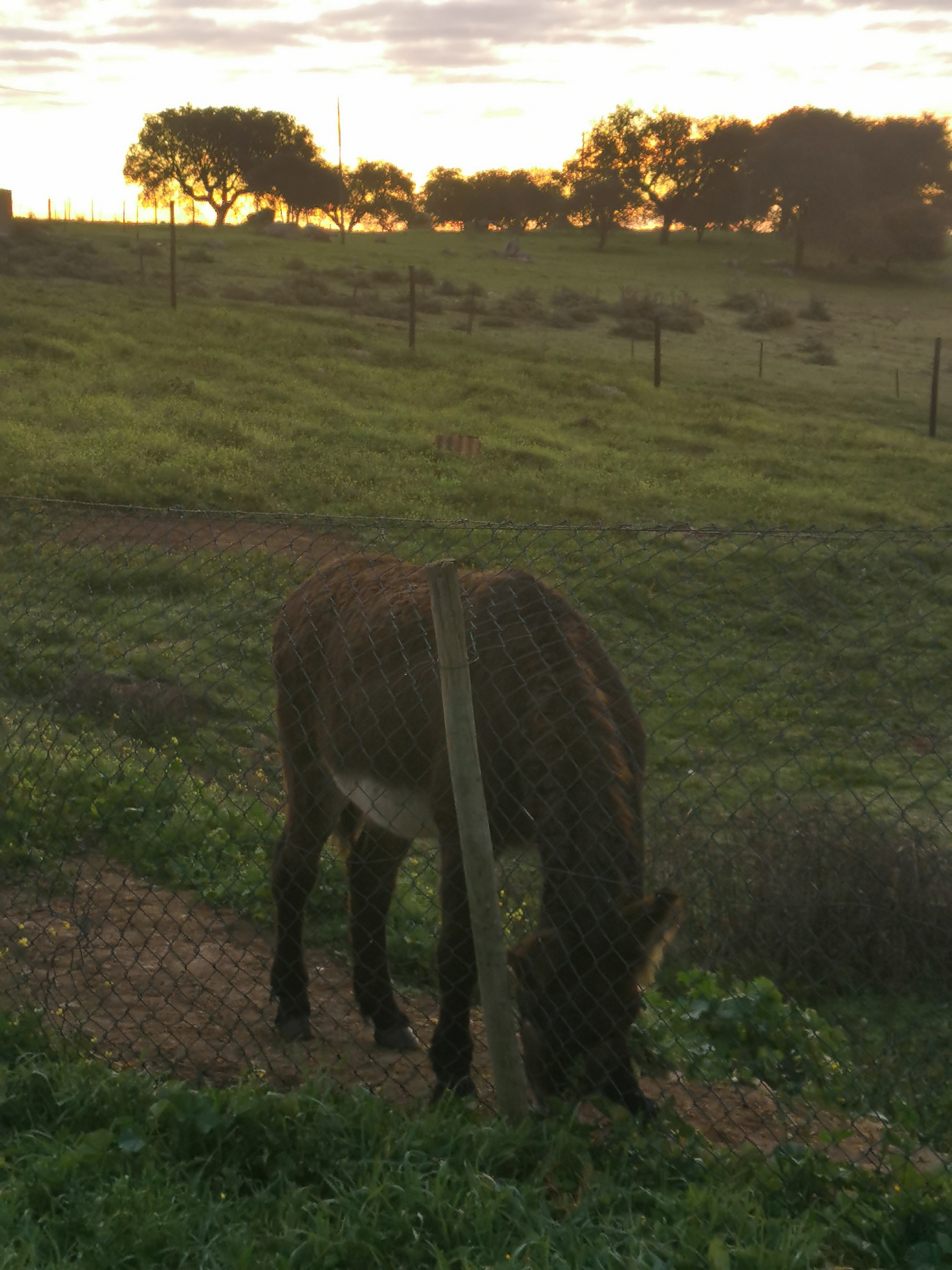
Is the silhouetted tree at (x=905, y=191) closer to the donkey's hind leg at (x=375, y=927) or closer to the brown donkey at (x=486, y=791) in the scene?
the brown donkey at (x=486, y=791)

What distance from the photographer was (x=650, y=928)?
140 inches

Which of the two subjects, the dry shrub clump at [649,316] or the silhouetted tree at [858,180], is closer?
the dry shrub clump at [649,316]

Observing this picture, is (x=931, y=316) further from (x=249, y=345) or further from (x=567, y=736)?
(x=567, y=736)

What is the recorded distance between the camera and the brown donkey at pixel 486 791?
3605 millimetres

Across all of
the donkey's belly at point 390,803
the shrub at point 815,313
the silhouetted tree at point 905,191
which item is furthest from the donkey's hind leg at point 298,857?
the silhouetted tree at point 905,191

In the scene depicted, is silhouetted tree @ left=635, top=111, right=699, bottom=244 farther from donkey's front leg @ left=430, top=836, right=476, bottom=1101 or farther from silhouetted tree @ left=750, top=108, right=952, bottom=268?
donkey's front leg @ left=430, top=836, right=476, bottom=1101

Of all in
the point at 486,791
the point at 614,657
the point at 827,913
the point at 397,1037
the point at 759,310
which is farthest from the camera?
the point at 759,310

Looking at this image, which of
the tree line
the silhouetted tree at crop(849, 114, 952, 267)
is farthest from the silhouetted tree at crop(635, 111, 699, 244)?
the silhouetted tree at crop(849, 114, 952, 267)

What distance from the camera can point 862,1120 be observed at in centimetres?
397

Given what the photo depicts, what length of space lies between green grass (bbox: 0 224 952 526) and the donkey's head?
11.8 m

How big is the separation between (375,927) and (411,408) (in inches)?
684

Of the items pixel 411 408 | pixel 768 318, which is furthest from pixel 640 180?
pixel 411 408

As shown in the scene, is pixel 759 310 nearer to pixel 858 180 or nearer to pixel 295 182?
pixel 858 180

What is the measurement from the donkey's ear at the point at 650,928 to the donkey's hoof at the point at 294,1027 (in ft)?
5.44
